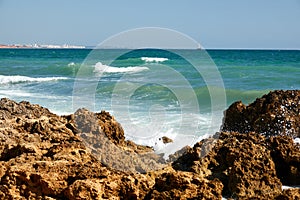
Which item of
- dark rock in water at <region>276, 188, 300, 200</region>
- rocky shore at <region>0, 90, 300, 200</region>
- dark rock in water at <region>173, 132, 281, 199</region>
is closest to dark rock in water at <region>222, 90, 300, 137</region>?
rocky shore at <region>0, 90, 300, 200</region>

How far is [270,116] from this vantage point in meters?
5.54

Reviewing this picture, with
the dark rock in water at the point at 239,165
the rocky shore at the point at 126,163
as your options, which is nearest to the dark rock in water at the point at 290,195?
the rocky shore at the point at 126,163

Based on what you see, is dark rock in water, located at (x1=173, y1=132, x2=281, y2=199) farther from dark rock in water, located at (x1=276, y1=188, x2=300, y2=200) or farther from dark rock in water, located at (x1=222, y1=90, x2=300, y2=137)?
dark rock in water, located at (x1=222, y1=90, x2=300, y2=137)

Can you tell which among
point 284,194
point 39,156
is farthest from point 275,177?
point 39,156

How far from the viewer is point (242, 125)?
5883 mm

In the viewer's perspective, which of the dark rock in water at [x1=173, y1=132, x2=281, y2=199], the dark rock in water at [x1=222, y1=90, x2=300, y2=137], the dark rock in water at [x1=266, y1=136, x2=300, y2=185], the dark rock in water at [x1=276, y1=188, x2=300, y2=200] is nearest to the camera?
the dark rock in water at [x1=276, y1=188, x2=300, y2=200]

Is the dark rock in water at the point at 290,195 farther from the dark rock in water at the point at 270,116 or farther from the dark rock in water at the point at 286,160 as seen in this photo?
the dark rock in water at the point at 270,116

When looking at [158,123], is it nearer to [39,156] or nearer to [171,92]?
[39,156]

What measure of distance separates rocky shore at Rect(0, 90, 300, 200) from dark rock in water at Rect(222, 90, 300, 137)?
0.5 inches

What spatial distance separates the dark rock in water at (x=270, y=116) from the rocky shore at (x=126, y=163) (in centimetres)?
1

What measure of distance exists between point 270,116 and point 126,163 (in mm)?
2301

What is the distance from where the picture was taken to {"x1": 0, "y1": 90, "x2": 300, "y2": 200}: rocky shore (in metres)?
3.22

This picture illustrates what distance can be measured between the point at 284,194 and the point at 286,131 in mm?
2462

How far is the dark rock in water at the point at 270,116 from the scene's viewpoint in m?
5.52
